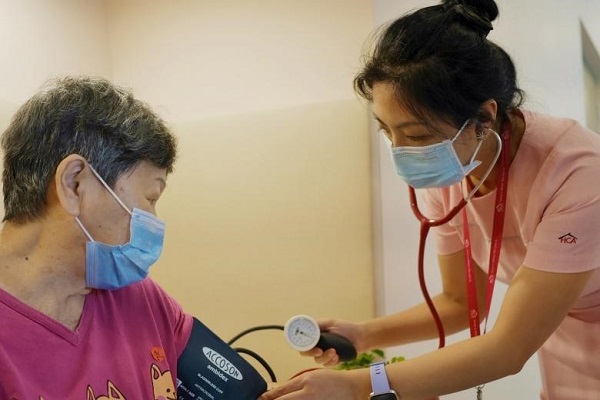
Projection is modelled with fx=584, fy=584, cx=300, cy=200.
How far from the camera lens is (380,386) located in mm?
1144

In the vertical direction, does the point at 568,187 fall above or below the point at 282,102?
below

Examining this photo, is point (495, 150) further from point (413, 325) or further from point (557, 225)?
point (413, 325)

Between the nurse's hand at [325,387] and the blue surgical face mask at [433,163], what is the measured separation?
438mm

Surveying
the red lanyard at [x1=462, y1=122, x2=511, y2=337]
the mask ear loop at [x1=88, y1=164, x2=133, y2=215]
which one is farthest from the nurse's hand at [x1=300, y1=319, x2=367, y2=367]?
the mask ear loop at [x1=88, y1=164, x2=133, y2=215]

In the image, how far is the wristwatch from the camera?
112 centimetres

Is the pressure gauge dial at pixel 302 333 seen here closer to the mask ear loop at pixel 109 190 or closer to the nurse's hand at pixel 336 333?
the nurse's hand at pixel 336 333

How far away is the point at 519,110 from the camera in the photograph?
1315 millimetres

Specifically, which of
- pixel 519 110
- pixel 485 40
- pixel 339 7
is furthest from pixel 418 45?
pixel 339 7

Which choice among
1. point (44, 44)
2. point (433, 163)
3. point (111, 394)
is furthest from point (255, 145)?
point (111, 394)

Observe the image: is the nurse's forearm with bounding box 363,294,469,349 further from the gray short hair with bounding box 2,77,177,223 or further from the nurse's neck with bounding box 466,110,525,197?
the gray short hair with bounding box 2,77,177,223

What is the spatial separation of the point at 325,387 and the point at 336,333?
0.35 metres

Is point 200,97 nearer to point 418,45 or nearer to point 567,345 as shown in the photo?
→ point 418,45

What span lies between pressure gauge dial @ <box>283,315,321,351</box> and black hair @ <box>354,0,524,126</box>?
0.55 meters

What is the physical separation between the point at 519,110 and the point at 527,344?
51cm
